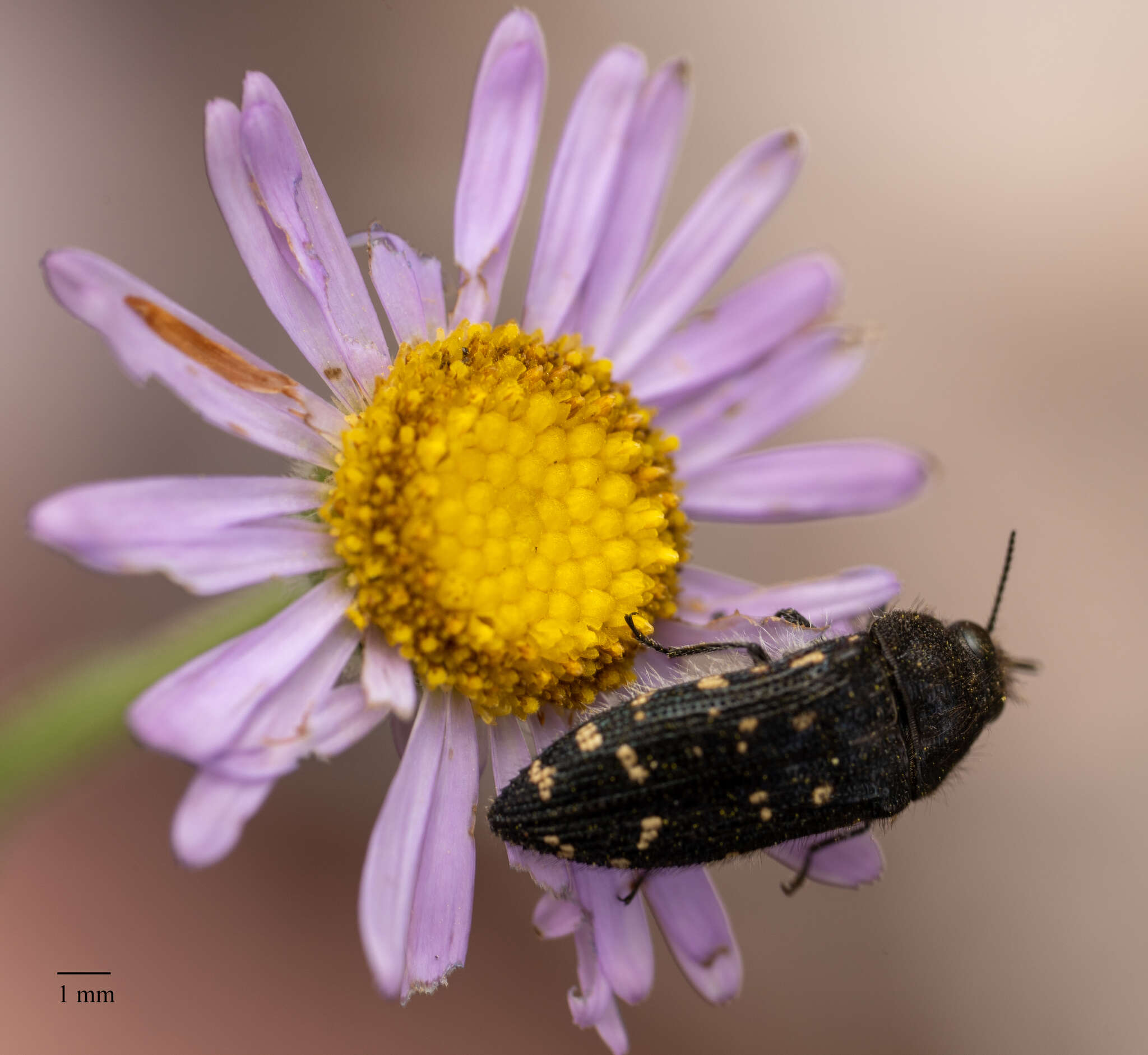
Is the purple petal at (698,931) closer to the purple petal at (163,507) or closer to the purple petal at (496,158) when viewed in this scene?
the purple petal at (163,507)

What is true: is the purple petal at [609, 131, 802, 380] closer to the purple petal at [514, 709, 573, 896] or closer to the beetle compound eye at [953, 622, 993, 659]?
the purple petal at [514, 709, 573, 896]

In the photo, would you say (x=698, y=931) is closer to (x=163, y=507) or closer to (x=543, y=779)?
(x=543, y=779)

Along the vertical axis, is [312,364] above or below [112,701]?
above

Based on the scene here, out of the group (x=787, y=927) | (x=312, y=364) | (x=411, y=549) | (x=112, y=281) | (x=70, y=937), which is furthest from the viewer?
(x=787, y=927)

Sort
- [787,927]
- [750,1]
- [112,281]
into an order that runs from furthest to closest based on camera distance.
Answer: [787,927]
[750,1]
[112,281]

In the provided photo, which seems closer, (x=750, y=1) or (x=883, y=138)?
(x=750, y=1)

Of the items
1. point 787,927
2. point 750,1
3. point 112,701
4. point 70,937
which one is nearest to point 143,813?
point 70,937

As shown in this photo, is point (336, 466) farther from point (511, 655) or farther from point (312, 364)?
point (511, 655)

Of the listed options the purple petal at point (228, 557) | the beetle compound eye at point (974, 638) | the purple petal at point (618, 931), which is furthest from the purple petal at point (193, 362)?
the beetle compound eye at point (974, 638)
